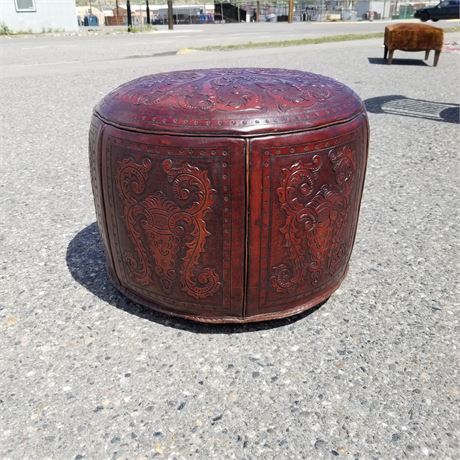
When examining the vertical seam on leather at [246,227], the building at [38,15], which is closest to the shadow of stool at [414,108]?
the vertical seam on leather at [246,227]

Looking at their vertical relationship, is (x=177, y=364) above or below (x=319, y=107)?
below

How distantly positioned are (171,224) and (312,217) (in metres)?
0.59

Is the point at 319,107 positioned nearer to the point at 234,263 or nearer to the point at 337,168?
the point at 337,168

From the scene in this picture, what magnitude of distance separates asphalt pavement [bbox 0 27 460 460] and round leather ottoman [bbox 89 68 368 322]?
0.21 m

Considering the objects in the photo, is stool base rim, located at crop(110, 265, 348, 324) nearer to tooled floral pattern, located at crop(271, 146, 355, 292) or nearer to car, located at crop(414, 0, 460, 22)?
tooled floral pattern, located at crop(271, 146, 355, 292)

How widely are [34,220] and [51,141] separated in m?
2.31

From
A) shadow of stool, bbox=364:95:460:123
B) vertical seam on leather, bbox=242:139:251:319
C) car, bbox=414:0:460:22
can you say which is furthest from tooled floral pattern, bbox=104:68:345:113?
car, bbox=414:0:460:22

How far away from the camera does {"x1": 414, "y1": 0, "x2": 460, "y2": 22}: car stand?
29203 millimetres

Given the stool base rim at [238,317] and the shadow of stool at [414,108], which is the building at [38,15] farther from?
the stool base rim at [238,317]

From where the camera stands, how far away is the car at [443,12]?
2920 cm

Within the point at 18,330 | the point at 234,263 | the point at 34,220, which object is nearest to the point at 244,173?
the point at 234,263

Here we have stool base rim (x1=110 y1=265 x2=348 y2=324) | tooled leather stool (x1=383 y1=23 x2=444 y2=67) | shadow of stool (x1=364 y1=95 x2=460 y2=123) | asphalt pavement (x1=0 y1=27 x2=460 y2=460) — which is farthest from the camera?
tooled leather stool (x1=383 y1=23 x2=444 y2=67)

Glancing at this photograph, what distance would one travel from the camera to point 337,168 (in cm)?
203

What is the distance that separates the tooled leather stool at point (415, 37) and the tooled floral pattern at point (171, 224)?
32.3 feet
